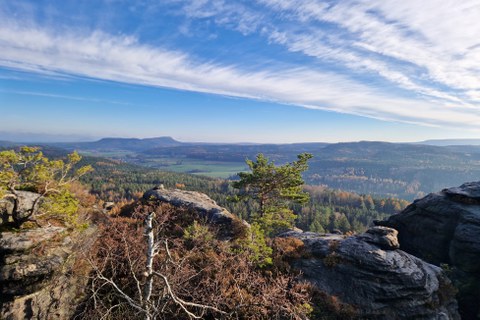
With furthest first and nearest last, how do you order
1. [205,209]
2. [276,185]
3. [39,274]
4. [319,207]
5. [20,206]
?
[319,207], [205,209], [276,185], [20,206], [39,274]

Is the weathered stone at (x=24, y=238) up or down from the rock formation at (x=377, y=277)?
up

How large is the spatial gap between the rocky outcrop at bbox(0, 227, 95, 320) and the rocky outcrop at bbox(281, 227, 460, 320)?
627 inches

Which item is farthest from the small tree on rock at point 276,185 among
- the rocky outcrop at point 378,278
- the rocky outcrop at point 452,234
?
the rocky outcrop at point 452,234

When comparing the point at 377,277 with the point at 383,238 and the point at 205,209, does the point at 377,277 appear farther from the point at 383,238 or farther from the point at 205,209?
the point at 205,209

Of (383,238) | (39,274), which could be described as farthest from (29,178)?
(383,238)

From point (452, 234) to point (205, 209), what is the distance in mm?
28743

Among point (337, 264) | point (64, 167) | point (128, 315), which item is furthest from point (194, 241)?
point (337, 264)

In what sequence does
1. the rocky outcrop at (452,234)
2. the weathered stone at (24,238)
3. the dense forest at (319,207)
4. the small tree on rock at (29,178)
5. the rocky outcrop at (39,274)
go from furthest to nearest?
the dense forest at (319,207) → the rocky outcrop at (452,234) → the weathered stone at (24,238) → the small tree on rock at (29,178) → the rocky outcrop at (39,274)

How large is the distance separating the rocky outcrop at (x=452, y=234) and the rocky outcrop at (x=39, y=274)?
110ft

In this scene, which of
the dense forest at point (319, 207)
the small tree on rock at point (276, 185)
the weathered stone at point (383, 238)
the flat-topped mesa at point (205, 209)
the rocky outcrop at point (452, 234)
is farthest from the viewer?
the dense forest at point (319, 207)

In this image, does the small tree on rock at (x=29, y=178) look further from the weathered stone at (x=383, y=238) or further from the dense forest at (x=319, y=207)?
the dense forest at (x=319, y=207)

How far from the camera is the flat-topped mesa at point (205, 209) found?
83.6 feet

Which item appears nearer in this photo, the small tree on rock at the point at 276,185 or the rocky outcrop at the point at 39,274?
the rocky outcrop at the point at 39,274

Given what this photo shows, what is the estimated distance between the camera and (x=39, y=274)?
11.8 m
